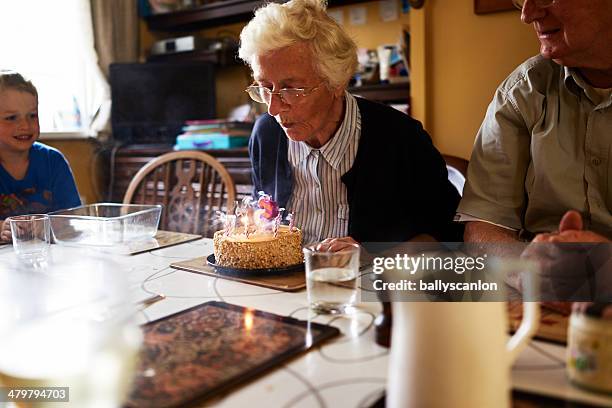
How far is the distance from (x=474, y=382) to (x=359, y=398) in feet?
0.47

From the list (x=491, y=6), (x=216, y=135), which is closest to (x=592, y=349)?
(x=491, y=6)

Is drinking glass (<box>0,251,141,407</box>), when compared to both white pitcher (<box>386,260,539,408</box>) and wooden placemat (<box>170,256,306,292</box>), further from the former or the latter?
wooden placemat (<box>170,256,306,292</box>)

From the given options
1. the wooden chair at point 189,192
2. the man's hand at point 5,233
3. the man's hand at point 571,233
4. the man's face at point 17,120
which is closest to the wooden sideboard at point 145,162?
the wooden chair at point 189,192

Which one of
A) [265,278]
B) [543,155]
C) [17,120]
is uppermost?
[17,120]

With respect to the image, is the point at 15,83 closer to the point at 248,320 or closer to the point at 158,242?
the point at 158,242

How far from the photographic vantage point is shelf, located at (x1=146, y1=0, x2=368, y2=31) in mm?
3217

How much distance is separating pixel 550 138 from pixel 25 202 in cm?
155

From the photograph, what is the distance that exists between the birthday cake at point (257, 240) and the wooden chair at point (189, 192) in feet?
2.23

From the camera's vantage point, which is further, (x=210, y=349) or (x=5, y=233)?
(x=5, y=233)

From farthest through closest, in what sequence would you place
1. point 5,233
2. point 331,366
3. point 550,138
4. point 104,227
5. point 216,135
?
point 216,135 < point 5,233 < point 104,227 < point 550,138 < point 331,366

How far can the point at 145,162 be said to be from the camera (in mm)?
3311

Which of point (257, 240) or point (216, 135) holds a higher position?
point (216, 135)

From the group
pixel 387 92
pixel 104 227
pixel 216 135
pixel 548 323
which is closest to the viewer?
pixel 548 323

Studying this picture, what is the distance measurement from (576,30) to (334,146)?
665 millimetres
